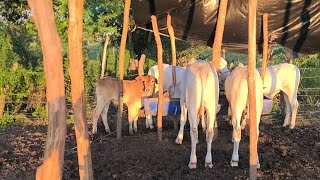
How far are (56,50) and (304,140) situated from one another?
637 centimetres

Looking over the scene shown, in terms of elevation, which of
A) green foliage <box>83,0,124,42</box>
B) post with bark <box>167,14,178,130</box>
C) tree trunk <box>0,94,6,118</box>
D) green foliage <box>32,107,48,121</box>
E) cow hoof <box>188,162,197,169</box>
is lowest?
cow hoof <box>188,162,197,169</box>

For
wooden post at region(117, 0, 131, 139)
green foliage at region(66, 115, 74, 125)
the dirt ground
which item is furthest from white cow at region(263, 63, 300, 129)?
green foliage at region(66, 115, 74, 125)

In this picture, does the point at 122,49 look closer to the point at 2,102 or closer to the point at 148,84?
the point at 148,84

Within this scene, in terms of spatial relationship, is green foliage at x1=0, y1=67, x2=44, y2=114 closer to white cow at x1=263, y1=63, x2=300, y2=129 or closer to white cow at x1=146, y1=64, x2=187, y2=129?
white cow at x1=146, y1=64, x2=187, y2=129

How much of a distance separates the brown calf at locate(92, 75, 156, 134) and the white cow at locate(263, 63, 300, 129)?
2870 millimetres

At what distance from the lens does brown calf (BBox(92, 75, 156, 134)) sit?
10.1 meters

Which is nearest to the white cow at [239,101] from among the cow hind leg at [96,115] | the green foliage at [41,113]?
the cow hind leg at [96,115]

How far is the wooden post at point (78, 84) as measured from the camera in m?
4.88

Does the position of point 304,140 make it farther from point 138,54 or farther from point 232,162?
point 138,54

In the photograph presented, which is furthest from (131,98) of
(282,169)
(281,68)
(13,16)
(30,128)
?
(13,16)

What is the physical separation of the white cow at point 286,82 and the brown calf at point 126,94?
2870 mm

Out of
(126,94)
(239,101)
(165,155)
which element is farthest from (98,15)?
(239,101)

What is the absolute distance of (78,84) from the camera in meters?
4.89

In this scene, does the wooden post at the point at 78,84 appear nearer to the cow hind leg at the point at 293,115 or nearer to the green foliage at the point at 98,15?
the cow hind leg at the point at 293,115
